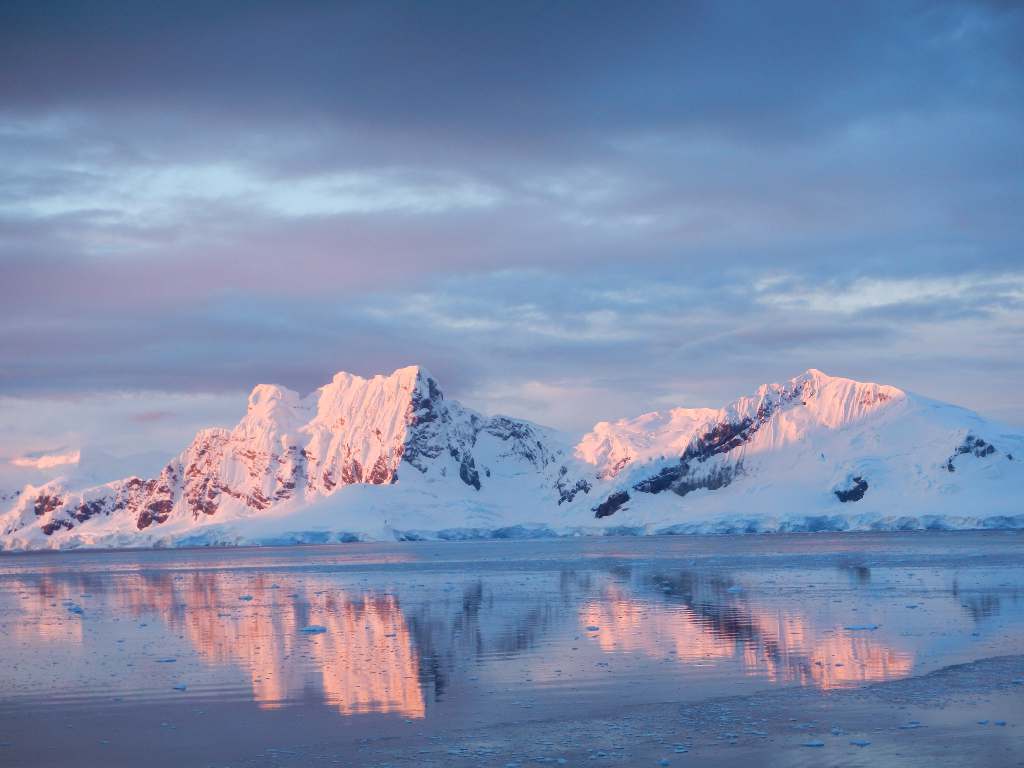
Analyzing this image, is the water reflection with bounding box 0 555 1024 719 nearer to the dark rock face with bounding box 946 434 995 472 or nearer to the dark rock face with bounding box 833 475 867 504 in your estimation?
the dark rock face with bounding box 833 475 867 504

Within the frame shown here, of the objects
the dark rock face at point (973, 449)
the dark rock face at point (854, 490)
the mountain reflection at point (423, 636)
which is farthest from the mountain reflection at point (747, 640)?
the dark rock face at point (973, 449)

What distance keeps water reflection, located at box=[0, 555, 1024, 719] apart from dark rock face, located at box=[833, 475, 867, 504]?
5337 inches

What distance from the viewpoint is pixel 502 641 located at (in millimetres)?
31531

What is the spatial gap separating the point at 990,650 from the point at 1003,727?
341 inches

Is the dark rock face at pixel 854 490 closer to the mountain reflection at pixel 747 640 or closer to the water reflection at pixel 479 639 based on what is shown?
the water reflection at pixel 479 639

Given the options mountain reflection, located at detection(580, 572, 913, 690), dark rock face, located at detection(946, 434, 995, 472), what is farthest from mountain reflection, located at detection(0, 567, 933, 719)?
dark rock face, located at detection(946, 434, 995, 472)

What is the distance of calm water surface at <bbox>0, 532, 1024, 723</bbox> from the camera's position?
23500 millimetres

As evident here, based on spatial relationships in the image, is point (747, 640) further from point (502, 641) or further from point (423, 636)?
point (423, 636)

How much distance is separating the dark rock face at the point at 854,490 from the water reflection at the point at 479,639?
445 feet

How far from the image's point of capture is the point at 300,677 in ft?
84.7

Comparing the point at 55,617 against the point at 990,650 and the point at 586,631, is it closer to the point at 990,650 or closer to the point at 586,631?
the point at 586,631

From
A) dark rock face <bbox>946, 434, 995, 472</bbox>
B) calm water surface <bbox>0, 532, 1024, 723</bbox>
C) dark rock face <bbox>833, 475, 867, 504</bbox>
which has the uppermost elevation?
dark rock face <bbox>946, 434, 995, 472</bbox>

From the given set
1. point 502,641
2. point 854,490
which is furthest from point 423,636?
point 854,490

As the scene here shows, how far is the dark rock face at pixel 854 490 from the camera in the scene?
185250mm
